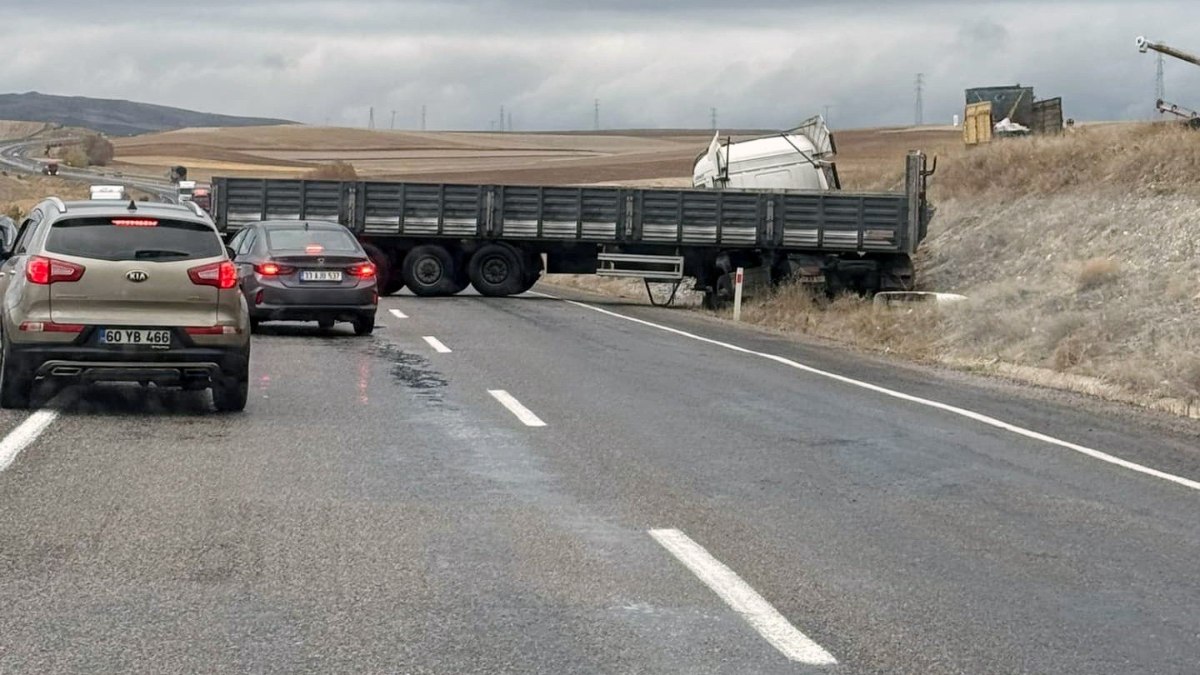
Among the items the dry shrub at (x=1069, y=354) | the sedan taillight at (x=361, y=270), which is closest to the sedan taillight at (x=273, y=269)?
the sedan taillight at (x=361, y=270)

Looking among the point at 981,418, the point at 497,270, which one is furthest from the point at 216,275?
the point at 497,270

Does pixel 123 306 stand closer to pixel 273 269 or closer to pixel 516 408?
pixel 516 408

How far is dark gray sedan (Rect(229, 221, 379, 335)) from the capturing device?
19750 mm

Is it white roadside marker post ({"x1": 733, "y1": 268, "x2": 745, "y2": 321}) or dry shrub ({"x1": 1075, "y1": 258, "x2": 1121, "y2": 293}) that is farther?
white roadside marker post ({"x1": 733, "y1": 268, "x2": 745, "y2": 321})

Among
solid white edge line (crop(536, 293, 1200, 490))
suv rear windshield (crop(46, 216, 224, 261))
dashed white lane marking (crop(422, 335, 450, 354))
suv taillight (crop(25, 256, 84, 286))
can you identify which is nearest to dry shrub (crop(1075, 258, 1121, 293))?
solid white edge line (crop(536, 293, 1200, 490))

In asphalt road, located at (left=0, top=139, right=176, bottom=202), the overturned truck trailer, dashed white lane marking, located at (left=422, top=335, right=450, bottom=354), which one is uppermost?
asphalt road, located at (left=0, top=139, right=176, bottom=202)

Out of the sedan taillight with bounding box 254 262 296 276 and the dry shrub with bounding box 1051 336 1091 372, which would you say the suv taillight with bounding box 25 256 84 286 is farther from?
the dry shrub with bounding box 1051 336 1091 372

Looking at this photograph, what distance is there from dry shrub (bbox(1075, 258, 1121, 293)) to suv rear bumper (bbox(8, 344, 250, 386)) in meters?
16.5

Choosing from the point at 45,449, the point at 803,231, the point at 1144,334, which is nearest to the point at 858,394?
the point at 1144,334

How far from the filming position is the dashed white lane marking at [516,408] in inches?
480

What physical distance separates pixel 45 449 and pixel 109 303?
6.06 feet

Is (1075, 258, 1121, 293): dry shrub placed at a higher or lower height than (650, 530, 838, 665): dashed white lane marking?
higher

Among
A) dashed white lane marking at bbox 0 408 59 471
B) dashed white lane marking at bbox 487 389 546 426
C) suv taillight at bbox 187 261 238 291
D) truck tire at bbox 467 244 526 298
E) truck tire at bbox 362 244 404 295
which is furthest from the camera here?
truck tire at bbox 467 244 526 298

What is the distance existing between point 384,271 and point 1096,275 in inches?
534
